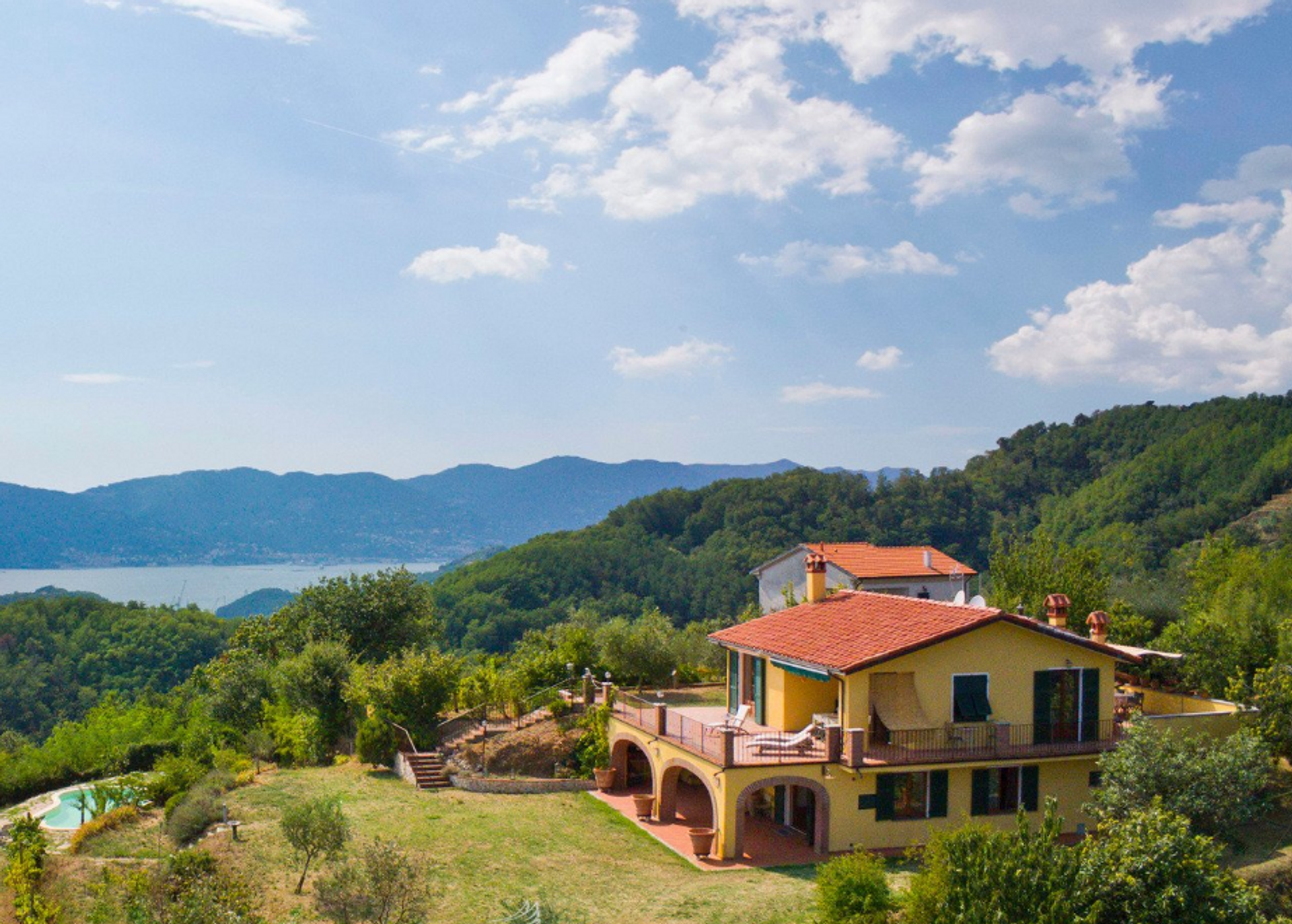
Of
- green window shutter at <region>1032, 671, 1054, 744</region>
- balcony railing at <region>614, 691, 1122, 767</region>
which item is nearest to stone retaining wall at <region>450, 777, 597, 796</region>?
balcony railing at <region>614, 691, 1122, 767</region>

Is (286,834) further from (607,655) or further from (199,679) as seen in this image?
(199,679)

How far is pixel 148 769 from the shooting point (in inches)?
1369

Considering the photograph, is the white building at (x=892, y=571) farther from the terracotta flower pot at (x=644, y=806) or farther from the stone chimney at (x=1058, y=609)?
the terracotta flower pot at (x=644, y=806)

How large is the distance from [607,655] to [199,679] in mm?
23983

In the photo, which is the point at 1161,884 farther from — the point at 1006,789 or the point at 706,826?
the point at 706,826

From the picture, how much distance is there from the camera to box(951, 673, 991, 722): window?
21.3 metres

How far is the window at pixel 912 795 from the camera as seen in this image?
20.5 metres

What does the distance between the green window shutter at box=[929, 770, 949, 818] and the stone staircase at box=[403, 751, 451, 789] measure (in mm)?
11664

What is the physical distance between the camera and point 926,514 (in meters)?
112

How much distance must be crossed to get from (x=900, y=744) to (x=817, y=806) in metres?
2.03

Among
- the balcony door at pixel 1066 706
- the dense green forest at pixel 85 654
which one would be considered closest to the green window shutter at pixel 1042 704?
the balcony door at pixel 1066 706

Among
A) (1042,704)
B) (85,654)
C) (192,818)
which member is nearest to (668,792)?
(1042,704)

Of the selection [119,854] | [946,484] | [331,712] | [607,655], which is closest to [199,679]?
[331,712]

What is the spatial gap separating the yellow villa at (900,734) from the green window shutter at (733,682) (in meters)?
1.62
